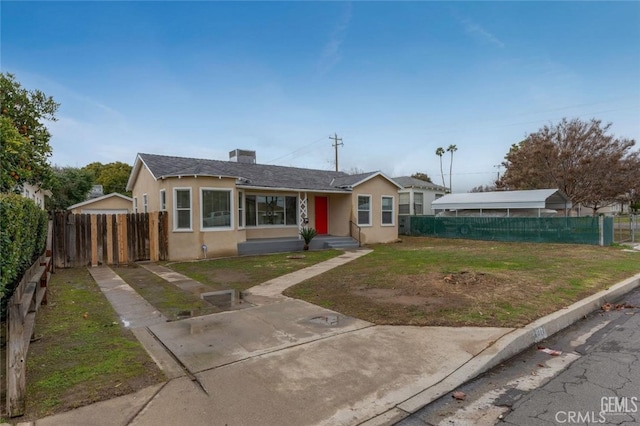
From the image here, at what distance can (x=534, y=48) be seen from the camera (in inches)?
584

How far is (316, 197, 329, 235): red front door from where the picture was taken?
62.9ft

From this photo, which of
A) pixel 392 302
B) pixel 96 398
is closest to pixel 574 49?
pixel 392 302

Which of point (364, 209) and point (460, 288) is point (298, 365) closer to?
point (460, 288)

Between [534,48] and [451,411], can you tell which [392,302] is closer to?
[451,411]

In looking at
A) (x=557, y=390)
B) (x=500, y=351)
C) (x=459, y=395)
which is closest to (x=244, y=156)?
(x=500, y=351)

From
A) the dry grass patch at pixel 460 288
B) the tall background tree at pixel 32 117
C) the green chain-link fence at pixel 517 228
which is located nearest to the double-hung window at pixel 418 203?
the green chain-link fence at pixel 517 228

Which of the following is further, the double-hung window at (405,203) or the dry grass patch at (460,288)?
the double-hung window at (405,203)

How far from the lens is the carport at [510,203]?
68.0 ft

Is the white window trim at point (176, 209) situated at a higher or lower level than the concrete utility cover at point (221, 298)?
higher

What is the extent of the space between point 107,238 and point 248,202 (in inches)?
241

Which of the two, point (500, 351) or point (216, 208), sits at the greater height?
point (216, 208)

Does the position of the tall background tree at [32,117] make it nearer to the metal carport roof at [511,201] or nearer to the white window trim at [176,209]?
the white window trim at [176,209]

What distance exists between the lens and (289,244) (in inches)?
626

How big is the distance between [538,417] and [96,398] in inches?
149
